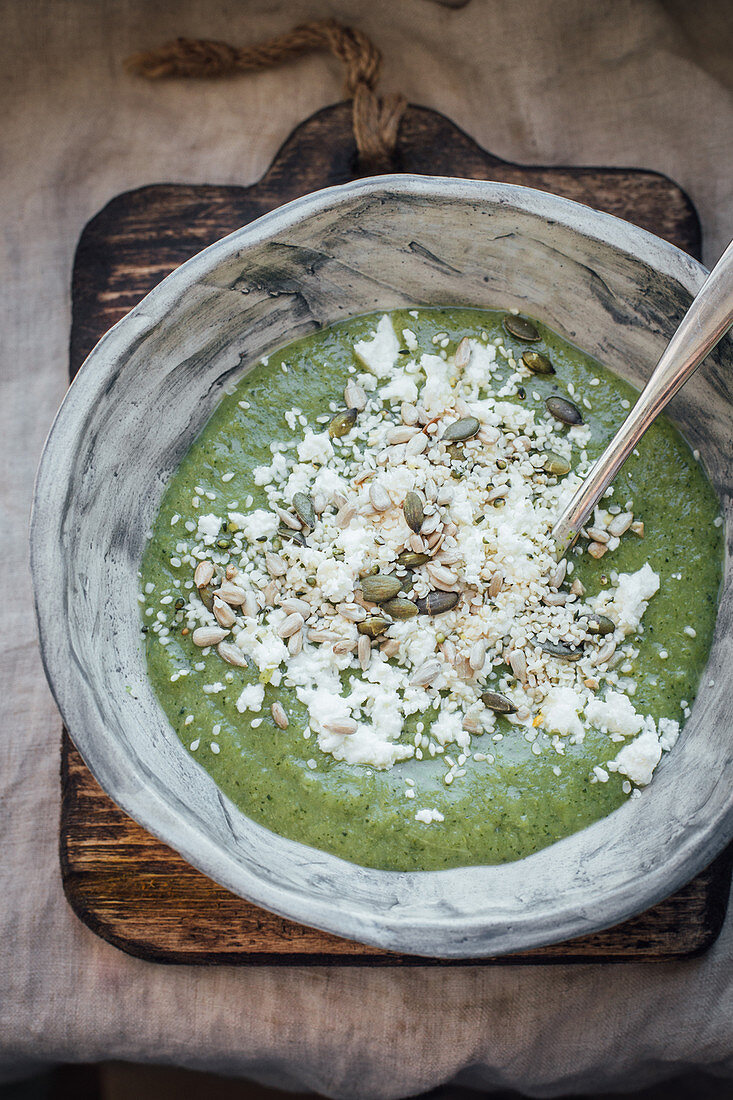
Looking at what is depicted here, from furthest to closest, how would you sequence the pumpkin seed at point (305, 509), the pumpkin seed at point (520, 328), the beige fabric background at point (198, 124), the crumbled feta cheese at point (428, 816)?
the beige fabric background at point (198, 124) < the pumpkin seed at point (520, 328) < the pumpkin seed at point (305, 509) < the crumbled feta cheese at point (428, 816)

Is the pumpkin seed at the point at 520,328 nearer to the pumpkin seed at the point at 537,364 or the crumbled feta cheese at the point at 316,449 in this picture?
the pumpkin seed at the point at 537,364

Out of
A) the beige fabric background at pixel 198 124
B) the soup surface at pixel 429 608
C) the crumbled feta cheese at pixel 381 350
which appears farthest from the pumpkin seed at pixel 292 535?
the beige fabric background at pixel 198 124

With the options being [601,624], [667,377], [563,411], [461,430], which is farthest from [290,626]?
[667,377]

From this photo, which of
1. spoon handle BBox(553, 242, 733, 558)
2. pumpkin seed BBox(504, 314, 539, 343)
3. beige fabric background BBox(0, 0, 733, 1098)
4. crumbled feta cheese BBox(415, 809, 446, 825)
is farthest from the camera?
beige fabric background BBox(0, 0, 733, 1098)

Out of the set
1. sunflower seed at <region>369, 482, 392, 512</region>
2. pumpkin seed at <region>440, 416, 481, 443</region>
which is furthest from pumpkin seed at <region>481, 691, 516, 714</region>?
pumpkin seed at <region>440, 416, 481, 443</region>

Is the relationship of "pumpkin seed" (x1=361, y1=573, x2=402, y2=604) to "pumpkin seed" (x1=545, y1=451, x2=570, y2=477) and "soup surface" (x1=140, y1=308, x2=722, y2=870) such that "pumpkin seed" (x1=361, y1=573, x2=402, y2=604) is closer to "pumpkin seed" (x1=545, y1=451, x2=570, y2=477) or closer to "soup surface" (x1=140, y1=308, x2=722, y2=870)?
"soup surface" (x1=140, y1=308, x2=722, y2=870)
